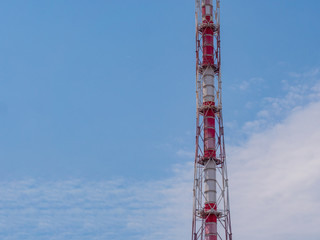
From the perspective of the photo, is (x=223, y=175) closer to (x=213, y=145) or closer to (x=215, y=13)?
(x=213, y=145)

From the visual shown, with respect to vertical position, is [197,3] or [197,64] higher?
[197,3]

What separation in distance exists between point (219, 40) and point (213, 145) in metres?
19.5

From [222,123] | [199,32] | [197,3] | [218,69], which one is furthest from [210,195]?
[197,3]

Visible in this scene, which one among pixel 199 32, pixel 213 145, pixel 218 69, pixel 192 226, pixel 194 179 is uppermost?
pixel 199 32

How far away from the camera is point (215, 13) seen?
94.9m

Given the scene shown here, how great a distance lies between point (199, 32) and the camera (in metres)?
93.4

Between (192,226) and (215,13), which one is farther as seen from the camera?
(215,13)

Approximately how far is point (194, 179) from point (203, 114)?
1126 centimetres

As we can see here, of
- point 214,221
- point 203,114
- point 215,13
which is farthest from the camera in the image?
point 215,13

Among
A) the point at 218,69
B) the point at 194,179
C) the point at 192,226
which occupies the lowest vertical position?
the point at 192,226

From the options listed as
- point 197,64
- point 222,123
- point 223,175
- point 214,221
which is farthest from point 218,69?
point 214,221

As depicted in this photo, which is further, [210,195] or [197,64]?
[197,64]

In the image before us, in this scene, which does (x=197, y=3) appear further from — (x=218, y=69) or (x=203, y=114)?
(x=203, y=114)

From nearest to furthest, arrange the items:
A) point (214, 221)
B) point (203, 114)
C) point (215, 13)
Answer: point (214, 221) < point (203, 114) < point (215, 13)
